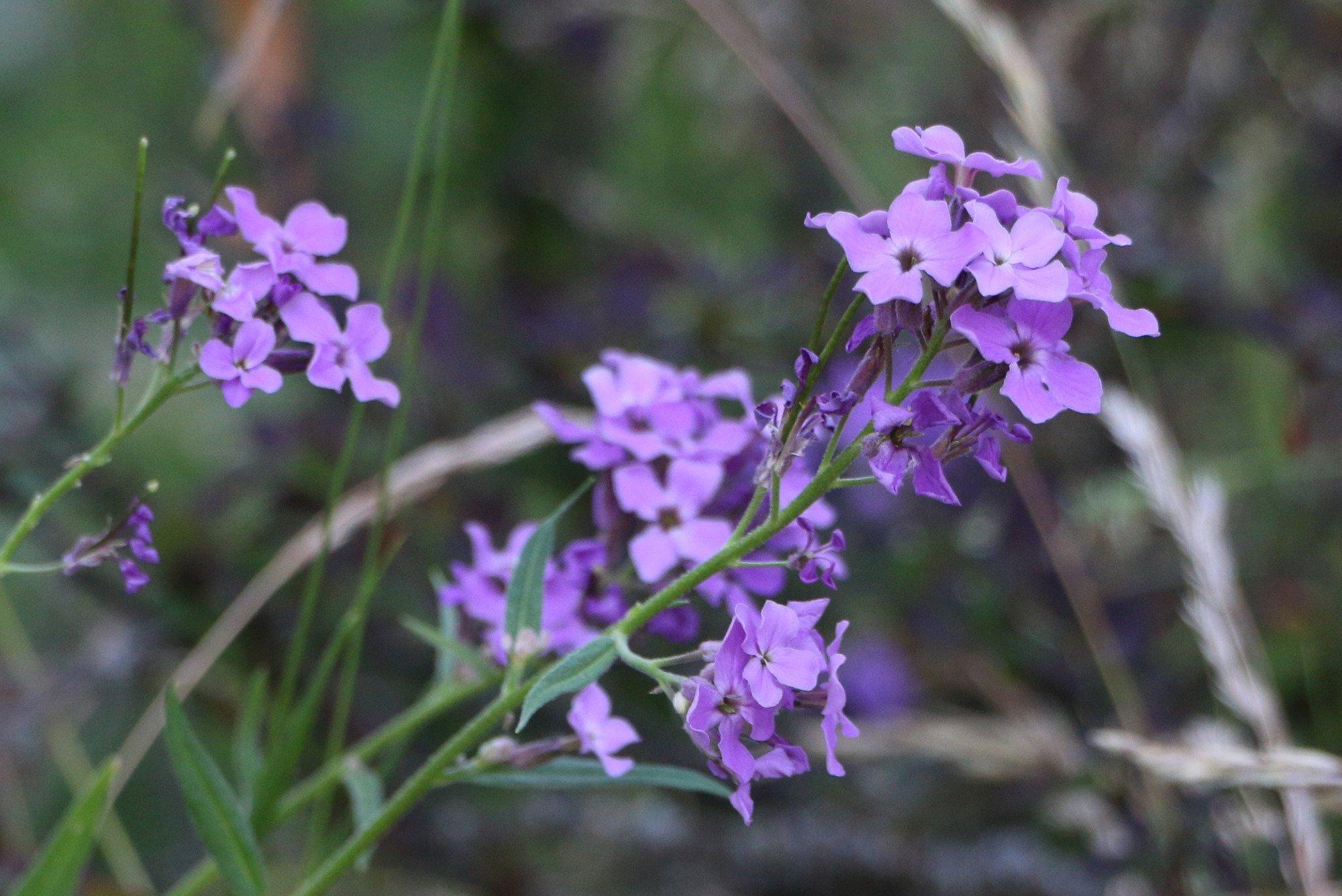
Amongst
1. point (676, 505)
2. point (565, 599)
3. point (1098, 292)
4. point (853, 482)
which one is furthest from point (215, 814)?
point (1098, 292)

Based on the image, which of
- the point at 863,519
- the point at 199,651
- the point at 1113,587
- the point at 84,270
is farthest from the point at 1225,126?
the point at 84,270

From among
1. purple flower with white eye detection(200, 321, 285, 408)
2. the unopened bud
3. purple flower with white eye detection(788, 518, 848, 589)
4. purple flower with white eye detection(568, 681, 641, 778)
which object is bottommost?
the unopened bud

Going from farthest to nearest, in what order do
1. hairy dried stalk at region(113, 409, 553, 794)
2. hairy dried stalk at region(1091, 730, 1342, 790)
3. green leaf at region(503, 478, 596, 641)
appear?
hairy dried stalk at region(113, 409, 553, 794) < hairy dried stalk at region(1091, 730, 1342, 790) < green leaf at region(503, 478, 596, 641)

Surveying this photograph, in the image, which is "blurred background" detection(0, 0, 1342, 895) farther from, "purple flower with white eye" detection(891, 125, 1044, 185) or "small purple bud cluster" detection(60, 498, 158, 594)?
"small purple bud cluster" detection(60, 498, 158, 594)

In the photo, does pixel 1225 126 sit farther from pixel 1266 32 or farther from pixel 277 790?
pixel 277 790

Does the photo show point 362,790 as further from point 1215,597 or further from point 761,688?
point 1215,597

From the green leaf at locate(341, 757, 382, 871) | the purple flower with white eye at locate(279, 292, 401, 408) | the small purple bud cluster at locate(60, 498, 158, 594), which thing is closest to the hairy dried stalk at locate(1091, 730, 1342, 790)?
the green leaf at locate(341, 757, 382, 871)

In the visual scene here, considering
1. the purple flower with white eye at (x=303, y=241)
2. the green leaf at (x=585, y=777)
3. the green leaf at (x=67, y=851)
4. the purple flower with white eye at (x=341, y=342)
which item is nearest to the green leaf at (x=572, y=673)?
the green leaf at (x=585, y=777)
